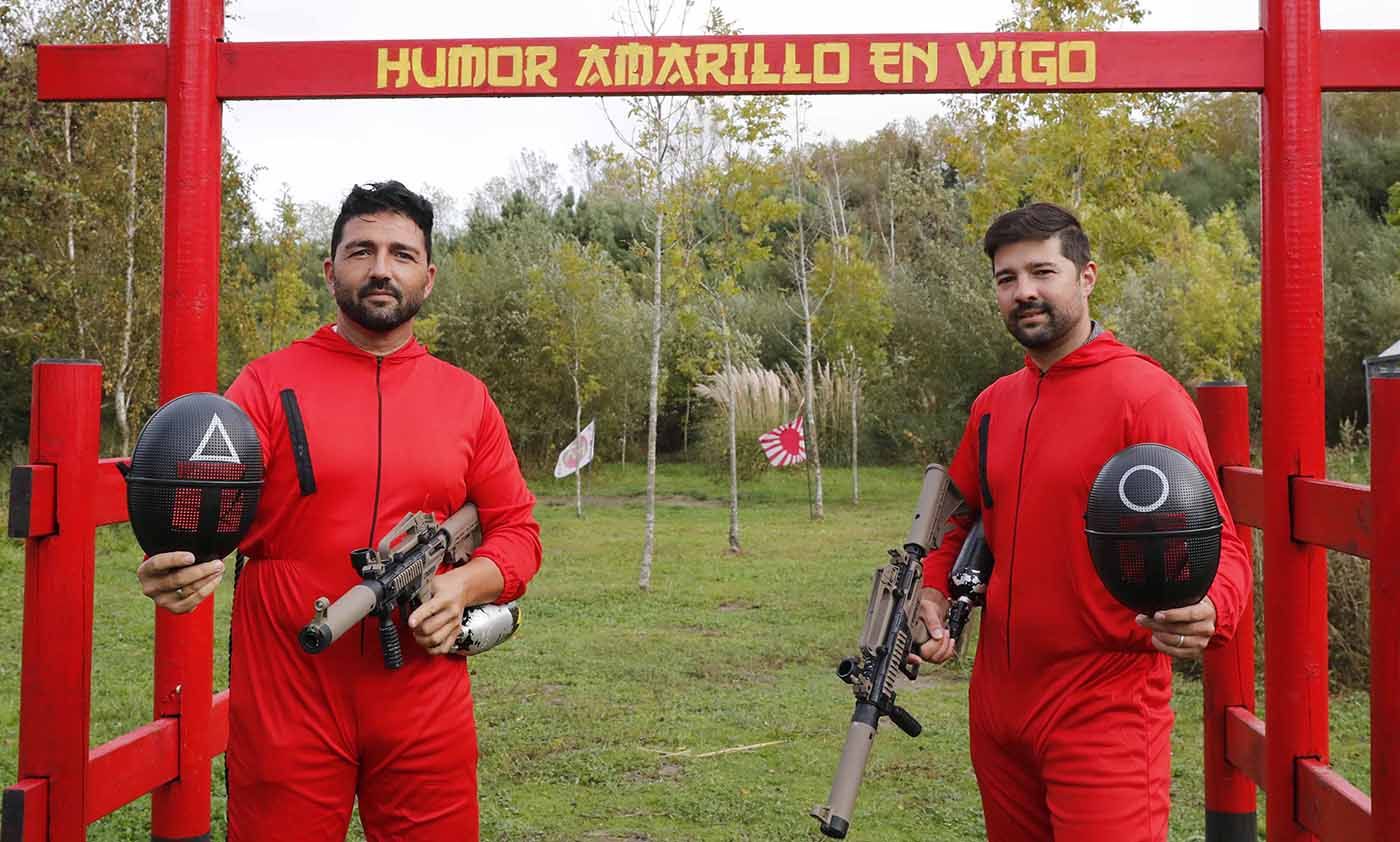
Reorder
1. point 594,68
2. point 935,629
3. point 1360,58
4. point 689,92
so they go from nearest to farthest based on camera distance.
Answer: point 935,629
point 1360,58
point 689,92
point 594,68

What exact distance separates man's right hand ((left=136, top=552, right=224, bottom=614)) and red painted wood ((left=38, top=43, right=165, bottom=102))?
195 cm

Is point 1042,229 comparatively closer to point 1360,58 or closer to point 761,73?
point 761,73

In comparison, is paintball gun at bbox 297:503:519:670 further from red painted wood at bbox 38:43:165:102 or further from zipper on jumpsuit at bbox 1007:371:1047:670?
red painted wood at bbox 38:43:165:102

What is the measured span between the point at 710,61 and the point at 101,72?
1.95 m

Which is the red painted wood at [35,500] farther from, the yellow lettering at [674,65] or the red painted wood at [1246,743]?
the red painted wood at [1246,743]

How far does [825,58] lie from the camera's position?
3902mm

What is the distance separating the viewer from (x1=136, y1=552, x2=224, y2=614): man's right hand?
2773mm

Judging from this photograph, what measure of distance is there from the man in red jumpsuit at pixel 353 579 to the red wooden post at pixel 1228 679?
251 centimetres

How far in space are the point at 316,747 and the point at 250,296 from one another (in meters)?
23.1

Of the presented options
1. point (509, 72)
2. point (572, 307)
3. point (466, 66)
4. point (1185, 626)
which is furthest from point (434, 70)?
point (572, 307)

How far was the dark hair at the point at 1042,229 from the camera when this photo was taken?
132 inches

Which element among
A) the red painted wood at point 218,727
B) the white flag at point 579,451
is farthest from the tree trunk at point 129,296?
the red painted wood at point 218,727

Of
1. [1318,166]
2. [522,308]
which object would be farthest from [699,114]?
[1318,166]

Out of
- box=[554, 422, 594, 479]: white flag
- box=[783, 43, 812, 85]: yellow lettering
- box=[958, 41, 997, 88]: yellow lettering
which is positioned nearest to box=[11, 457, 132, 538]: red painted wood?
box=[783, 43, 812, 85]: yellow lettering
